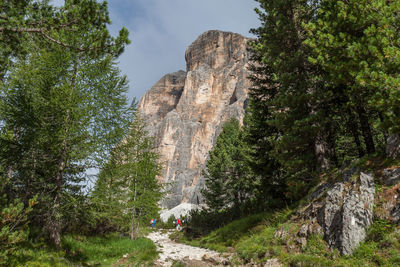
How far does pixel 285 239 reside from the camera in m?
7.65

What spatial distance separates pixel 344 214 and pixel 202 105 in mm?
92597

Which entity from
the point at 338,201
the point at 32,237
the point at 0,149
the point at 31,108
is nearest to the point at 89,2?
the point at 31,108

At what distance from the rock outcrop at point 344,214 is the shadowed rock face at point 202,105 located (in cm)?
7000

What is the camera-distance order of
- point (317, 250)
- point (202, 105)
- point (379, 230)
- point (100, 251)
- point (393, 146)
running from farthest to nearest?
point (202, 105) < point (100, 251) < point (393, 146) < point (317, 250) < point (379, 230)

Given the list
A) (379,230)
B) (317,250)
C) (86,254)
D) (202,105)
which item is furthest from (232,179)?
(202,105)

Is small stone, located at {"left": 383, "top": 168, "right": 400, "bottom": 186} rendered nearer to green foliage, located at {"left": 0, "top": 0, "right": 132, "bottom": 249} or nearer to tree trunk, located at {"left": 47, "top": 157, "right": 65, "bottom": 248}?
green foliage, located at {"left": 0, "top": 0, "right": 132, "bottom": 249}

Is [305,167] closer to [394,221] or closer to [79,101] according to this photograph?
[394,221]

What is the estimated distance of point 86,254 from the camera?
29.1 feet

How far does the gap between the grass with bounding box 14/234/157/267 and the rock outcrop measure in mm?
6400

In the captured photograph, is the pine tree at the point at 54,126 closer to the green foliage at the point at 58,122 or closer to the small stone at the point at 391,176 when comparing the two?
the green foliage at the point at 58,122

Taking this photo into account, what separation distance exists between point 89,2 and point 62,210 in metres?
6.90

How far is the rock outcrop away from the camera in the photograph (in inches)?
231

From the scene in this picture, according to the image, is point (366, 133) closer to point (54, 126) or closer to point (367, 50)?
point (367, 50)

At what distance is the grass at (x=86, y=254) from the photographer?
653 centimetres
